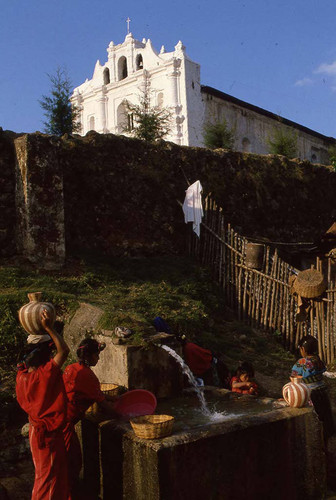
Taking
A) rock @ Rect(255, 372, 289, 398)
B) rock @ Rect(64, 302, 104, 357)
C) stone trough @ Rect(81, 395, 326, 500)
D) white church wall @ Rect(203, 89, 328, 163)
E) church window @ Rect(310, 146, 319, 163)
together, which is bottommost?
rock @ Rect(255, 372, 289, 398)

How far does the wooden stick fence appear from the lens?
312 inches

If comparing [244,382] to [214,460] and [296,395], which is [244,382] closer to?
[296,395]

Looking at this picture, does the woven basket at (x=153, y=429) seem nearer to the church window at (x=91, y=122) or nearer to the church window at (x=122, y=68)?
the church window at (x=91, y=122)

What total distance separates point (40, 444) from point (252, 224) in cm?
1004

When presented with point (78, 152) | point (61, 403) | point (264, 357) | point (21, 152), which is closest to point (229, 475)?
point (61, 403)

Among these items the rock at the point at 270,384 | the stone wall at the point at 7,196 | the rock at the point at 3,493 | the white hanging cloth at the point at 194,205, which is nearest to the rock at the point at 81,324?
the rock at the point at 3,493

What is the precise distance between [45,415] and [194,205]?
7.82 meters

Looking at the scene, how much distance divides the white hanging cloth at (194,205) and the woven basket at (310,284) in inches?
123

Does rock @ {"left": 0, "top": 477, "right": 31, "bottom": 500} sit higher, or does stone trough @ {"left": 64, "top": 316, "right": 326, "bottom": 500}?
stone trough @ {"left": 64, "top": 316, "right": 326, "bottom": 500}

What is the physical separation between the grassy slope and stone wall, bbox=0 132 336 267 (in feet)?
2.34

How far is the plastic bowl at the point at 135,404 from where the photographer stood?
4215mm

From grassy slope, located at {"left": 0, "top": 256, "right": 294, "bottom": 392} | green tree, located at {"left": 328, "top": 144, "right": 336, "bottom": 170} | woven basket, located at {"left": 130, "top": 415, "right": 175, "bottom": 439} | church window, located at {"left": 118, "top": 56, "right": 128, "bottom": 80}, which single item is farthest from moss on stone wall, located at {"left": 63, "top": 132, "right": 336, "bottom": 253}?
church window, located at {"left": 118, "top": 56, "right": 128, "bottom": 80}

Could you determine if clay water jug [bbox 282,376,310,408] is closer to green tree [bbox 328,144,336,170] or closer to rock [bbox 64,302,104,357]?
rock [bbox 64,302,104,357]

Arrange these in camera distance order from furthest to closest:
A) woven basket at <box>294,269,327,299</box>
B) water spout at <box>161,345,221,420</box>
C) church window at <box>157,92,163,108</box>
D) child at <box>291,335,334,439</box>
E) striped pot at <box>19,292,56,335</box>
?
church window at <box>157,92,163,108</box> → woven basket at <box>294,269,327,299</box> → child at <box>291,335,334,439</box> → water spout at <box>161,345,221,420</box> → striped pot at <box>19,292,56,335</box>
